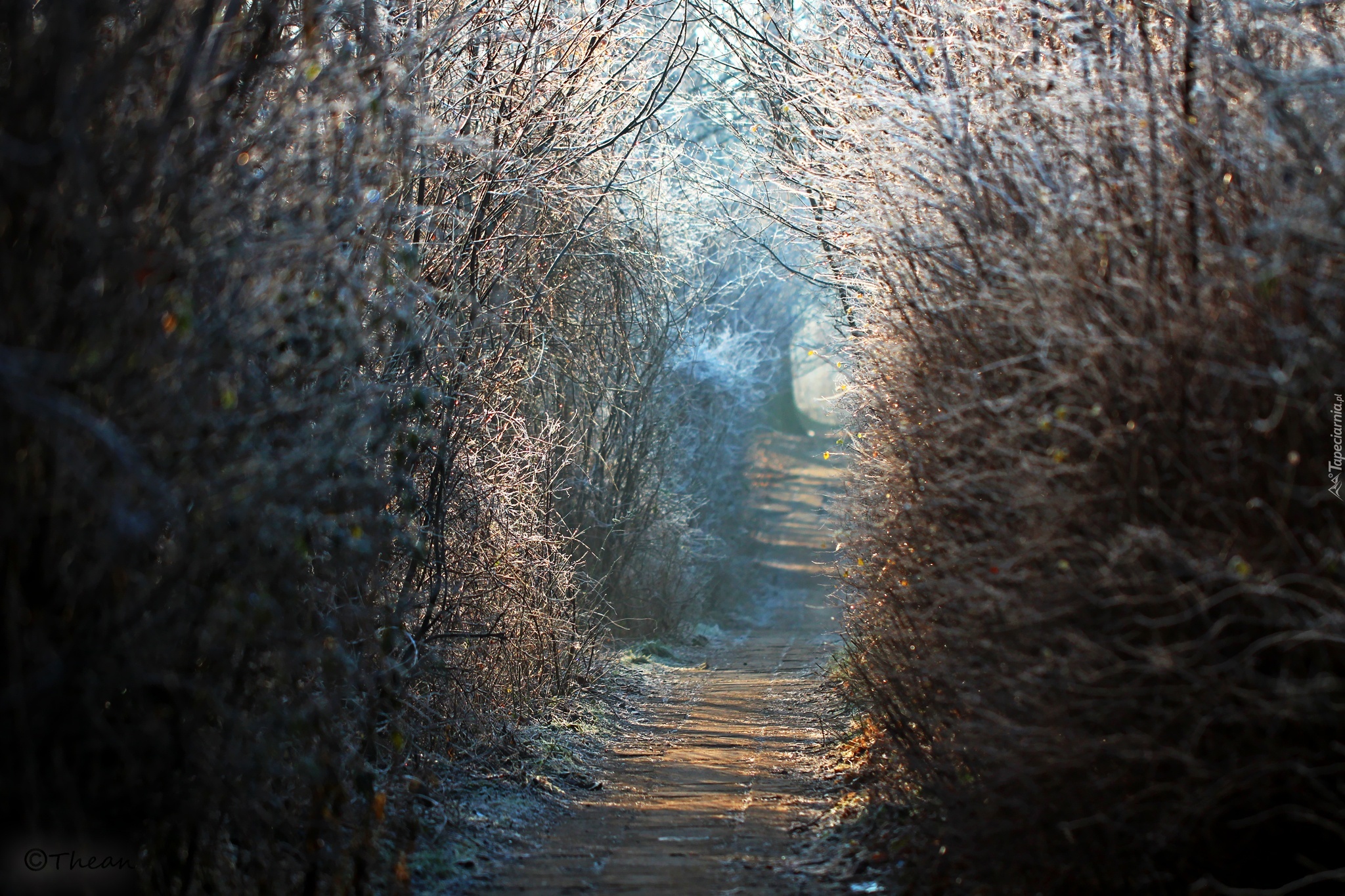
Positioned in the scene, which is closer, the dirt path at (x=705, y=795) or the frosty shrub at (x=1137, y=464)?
the frosty shrub at (x=1137, y=464)

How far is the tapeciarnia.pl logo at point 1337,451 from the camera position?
325 centimetres

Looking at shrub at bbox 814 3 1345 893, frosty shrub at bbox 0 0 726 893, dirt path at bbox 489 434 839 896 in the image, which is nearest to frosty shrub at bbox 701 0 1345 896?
shrub at bbox 814 3 1345 893

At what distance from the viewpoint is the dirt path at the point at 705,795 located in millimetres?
5418

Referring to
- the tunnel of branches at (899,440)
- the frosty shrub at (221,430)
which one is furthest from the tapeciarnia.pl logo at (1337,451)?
the frosty shrub at (221,430)

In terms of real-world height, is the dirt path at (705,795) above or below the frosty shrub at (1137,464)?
below

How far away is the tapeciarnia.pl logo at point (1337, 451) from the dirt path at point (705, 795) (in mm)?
3193

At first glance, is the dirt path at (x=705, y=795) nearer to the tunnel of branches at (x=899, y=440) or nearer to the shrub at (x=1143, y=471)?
the tunnel of branches at (x=899, y=440)

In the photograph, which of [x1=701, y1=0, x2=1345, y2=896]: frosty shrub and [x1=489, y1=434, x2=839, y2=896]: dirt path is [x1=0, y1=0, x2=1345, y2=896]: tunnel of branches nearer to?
[x1=701, y1=0, x2=1345, y2=896]: frosty shrub

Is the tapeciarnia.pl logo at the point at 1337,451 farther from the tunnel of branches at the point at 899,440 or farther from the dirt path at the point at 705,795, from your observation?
the dirt path at the point at 705,795

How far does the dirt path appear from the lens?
5.42 metres

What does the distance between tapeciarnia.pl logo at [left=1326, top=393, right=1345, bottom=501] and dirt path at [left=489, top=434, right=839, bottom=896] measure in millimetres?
3193

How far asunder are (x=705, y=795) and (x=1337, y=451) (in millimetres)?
5078

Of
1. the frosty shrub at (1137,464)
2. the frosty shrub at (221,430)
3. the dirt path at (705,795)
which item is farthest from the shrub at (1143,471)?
the frosty shrub at (221,430)

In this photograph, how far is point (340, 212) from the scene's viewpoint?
13.9 ft
